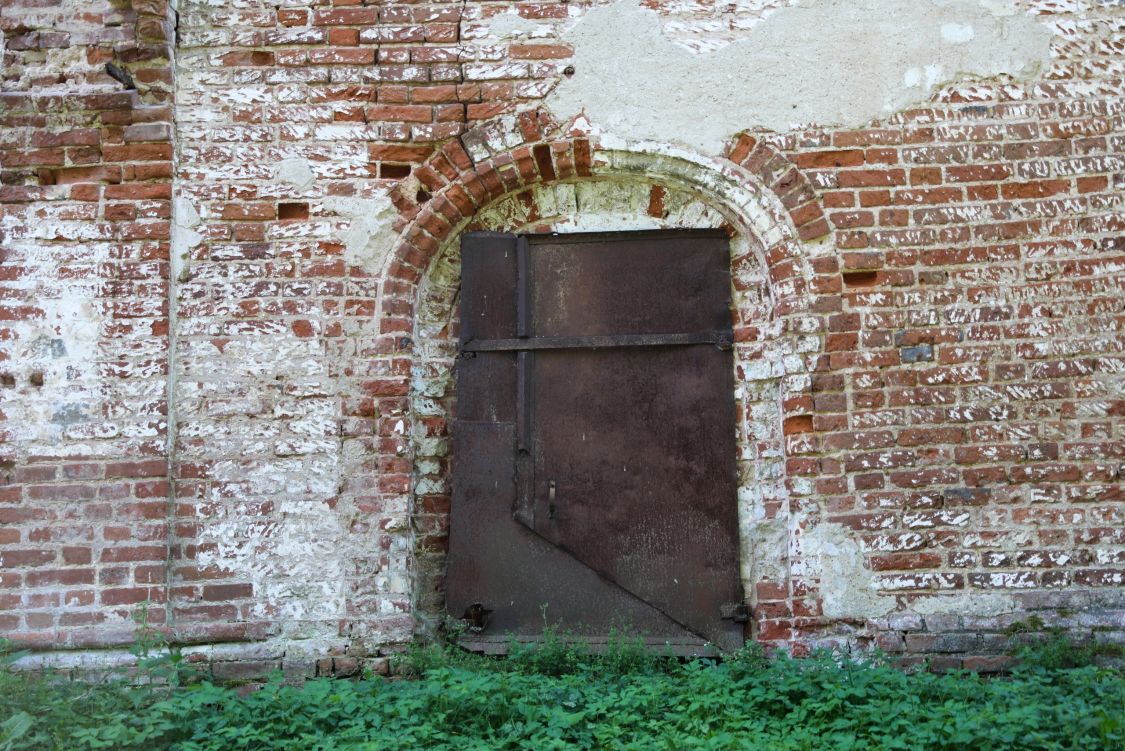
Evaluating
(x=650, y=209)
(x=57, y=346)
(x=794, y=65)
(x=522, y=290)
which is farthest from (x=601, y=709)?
(x=794, y=65)

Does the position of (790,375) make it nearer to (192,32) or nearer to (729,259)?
(729,259)

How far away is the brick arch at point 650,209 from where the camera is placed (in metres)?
4.58

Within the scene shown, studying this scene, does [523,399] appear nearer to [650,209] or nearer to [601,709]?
[650,209]

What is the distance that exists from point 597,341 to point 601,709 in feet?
5.22

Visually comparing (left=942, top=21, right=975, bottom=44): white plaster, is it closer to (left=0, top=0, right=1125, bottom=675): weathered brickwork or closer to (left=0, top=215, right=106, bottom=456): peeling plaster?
(left=0, top=0, right=1125, bottom=675): weathered brickwork

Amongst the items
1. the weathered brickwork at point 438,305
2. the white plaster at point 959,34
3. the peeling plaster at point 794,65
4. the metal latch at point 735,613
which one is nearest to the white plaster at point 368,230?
the weathered brickwork at point 438,305

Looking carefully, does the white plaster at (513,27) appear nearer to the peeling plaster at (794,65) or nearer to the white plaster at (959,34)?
the peeling plaster at (794,65)

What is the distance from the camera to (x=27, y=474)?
449 cm

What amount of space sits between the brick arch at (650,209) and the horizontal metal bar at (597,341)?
13 cm

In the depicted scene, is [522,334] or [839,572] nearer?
[839,572]

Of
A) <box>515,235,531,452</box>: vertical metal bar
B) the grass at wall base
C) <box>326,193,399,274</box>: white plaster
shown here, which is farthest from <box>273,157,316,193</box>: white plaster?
the grass at wall base

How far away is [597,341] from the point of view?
4.72 meters

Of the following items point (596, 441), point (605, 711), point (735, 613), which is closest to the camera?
point (605, 711)

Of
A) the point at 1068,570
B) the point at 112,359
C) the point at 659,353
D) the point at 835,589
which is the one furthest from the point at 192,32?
the point at 1068,570
